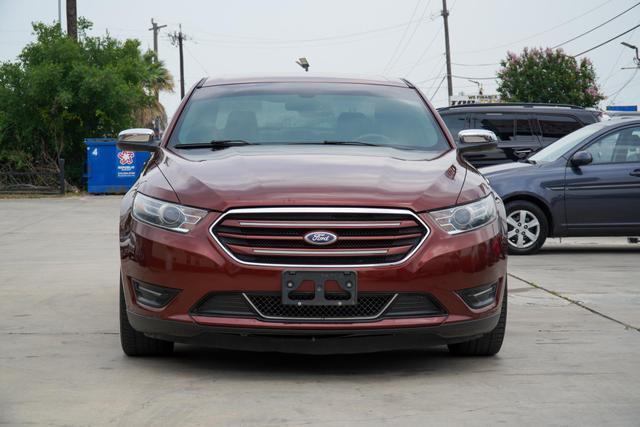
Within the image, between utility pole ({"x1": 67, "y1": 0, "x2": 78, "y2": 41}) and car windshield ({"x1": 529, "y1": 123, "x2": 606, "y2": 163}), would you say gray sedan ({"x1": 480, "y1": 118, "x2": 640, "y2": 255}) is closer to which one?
car windshield ({"x1": 529, "y1": 123, "x2": 606, "y2": 163})

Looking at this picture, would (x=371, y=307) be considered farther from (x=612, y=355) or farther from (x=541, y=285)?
(x=541, y=285)

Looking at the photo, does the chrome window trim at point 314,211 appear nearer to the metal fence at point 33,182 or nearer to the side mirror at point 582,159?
the side mirror at point 582,159

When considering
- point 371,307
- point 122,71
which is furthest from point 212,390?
point 122,71

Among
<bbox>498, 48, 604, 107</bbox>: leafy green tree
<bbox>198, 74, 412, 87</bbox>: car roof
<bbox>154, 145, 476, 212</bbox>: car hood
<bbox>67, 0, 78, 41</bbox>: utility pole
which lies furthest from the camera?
<bbox>498, 48, 604, 107</bbox>: leafy green tree

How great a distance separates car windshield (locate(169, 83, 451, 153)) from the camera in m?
6.80

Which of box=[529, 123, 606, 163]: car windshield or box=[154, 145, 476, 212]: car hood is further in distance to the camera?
box=[529, 123, 606, 163]: car windshield

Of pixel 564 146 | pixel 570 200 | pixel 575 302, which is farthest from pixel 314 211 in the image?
pixel 564 146

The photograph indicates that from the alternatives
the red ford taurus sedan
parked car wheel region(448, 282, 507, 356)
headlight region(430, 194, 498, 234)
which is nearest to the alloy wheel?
parked car wheel region(448, 282, 507, 356)

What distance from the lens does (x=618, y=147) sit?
44.2 ft

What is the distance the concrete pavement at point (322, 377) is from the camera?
194 inches

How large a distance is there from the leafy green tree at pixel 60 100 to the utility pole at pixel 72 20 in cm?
129

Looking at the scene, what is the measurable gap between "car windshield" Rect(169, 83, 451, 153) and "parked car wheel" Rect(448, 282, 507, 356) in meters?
1.10

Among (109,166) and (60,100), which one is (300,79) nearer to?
(109,166)

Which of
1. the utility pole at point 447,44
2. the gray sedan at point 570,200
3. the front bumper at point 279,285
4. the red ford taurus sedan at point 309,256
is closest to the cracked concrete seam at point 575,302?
the red ford taurus sedan at point 309,256
